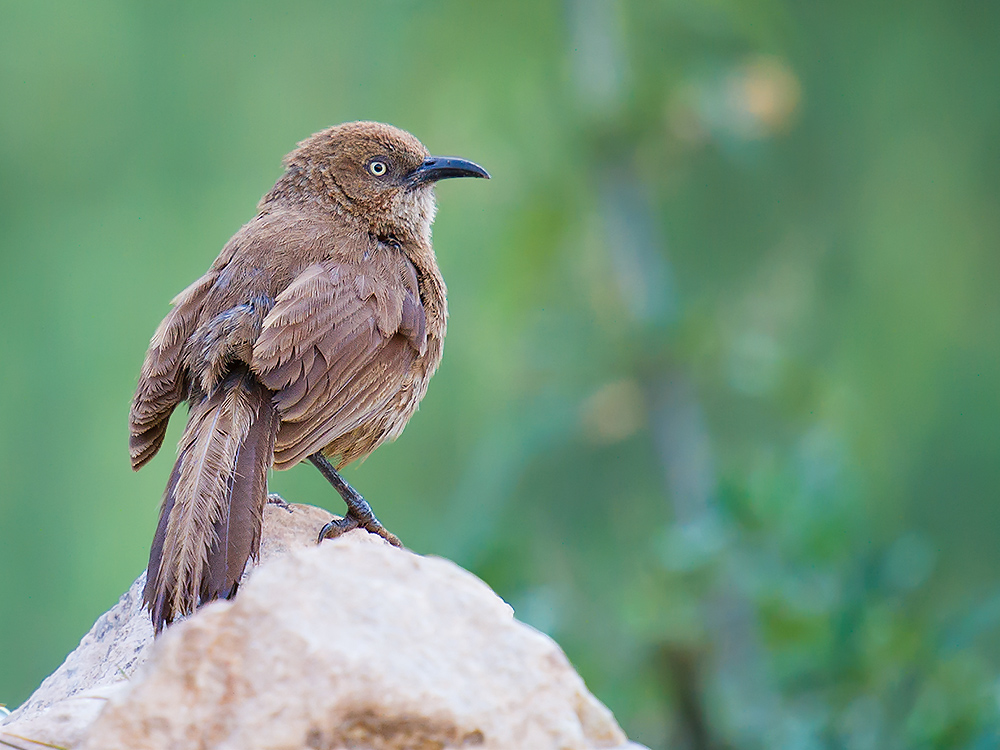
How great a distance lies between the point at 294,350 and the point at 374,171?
1.22 m

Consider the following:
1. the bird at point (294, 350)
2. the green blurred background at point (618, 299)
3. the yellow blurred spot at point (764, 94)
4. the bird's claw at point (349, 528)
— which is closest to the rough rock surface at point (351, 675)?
the bird at point (294, 350)

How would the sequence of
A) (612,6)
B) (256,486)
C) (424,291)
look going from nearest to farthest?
(256,486) < (424,291) < (612,6)

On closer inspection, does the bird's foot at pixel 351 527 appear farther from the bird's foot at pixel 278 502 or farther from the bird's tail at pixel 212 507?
the bird's tail at pixel 212 507

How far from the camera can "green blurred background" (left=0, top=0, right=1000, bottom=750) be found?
5.32 meters

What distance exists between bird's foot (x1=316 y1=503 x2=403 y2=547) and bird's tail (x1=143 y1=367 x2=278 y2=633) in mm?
463

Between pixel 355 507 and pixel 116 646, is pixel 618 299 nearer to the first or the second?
pixel 355 507

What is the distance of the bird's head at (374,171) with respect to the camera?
4.68 metres

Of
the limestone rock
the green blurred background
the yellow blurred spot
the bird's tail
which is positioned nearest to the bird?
the bird's tail

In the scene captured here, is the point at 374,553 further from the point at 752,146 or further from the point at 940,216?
the point at 940,216

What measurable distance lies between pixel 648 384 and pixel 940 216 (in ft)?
6.71

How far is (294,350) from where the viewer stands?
12.4 ft

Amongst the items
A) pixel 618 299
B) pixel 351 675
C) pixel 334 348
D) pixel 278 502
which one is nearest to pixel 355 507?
pixel 278 502

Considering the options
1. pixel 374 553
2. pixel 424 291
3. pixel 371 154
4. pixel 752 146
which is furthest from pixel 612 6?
pixel 374 553

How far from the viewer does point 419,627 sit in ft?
7.48
